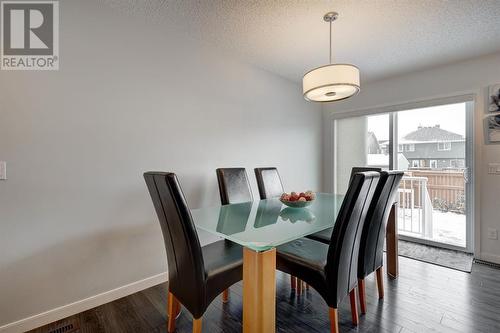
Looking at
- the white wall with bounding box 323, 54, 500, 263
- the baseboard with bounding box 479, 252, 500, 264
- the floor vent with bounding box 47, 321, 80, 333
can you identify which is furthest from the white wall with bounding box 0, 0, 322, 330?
the baseboard with bounding box 479, 252, 500, 264

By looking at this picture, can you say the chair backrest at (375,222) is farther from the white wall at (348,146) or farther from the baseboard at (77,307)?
the white wall at (348,146)

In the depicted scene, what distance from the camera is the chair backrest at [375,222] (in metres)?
1.67

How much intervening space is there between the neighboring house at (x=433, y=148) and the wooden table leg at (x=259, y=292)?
10.6 feet

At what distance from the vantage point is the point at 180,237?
129 cm

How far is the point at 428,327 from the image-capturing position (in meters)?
1.60

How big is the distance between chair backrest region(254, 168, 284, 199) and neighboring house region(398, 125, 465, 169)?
83.3 inches

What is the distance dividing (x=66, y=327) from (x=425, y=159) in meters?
4.36

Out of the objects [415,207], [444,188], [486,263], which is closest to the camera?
[486,263]

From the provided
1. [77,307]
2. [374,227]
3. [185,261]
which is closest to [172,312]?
[185,261]

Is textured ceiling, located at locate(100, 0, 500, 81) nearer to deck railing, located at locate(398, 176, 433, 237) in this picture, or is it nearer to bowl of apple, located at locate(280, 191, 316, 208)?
bowl of apple, located at locate(280, 191, 316, 208)

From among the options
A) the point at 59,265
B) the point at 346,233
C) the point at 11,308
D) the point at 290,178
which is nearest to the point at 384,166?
the point at 290,178

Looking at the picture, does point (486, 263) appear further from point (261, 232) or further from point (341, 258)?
point (261, 232)
